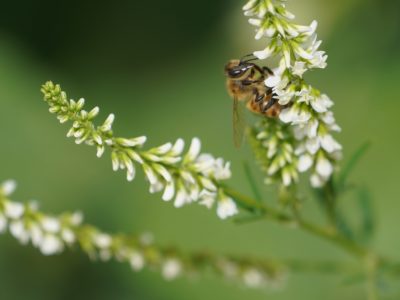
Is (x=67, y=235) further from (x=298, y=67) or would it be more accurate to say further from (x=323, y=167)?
(x=298, y=67)

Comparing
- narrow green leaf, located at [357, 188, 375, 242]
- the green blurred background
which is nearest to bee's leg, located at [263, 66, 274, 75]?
narrow green leaf, located at [357, 188, 375, 242]

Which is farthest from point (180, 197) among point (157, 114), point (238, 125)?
point (157, 114)

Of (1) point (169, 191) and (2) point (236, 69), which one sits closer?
(1) point (169, 191)

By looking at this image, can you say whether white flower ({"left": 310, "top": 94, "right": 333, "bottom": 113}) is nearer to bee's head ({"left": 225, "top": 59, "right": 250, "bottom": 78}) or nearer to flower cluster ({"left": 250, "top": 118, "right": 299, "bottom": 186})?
flower cluster ({"left": 250, "top": 118, "right": 299, "bottom": 186})

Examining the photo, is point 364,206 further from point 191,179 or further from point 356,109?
point 356,109

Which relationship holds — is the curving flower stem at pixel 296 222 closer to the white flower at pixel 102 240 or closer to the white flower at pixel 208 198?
the white flower at pixel 208 198

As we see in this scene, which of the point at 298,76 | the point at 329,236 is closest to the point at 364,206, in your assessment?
the point at 329,236

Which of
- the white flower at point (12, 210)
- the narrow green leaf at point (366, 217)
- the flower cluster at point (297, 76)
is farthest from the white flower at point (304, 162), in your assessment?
the white flower at point (12, 210)
